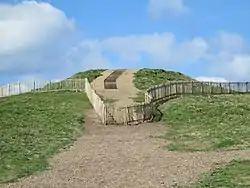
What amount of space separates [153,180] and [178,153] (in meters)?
10.2

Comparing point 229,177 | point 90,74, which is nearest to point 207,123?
point 229,177

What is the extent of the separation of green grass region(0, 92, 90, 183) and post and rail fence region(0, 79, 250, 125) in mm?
2184

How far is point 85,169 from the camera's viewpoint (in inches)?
1233

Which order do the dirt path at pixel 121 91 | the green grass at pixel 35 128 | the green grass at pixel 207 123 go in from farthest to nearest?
the dirt path at pixel 121 91 < the green grass at pixel 207 123 < the green grass at pixel 35 128

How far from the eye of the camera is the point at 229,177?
25781 mm

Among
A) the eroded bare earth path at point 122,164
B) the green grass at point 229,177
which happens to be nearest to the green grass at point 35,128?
the eroded bare earth path at point 122,164

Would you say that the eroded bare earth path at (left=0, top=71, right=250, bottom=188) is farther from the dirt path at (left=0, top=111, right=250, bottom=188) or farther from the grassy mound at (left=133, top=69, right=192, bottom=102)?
the grassy mound at (left=133, top=69, right=192, bottom=102)

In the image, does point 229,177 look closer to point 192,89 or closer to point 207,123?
point 207,123

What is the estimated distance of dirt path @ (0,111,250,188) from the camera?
27266 millimetres

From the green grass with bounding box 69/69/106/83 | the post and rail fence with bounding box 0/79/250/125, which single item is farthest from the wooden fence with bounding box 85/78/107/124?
the green grass with bounding box 69/69/106/83

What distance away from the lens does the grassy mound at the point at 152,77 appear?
267 feet

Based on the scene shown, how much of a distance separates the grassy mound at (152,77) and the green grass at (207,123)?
36.2 ft

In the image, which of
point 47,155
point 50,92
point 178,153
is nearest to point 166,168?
point 178,153

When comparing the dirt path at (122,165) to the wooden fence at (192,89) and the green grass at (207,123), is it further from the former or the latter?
the wooden fence at (192,89)
